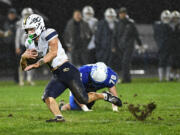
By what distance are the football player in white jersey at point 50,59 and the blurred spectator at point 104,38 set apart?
32.6 ft

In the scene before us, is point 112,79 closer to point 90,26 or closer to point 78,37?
point 78,37

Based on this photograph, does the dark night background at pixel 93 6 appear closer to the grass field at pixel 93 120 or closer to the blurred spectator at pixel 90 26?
the blurred spectator at pixel 90 26

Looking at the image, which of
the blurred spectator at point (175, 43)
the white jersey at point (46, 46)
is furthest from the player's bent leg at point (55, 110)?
the blurred spectator at point (175, 43)

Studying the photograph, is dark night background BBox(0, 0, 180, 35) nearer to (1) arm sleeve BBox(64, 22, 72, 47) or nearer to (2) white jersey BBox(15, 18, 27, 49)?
(2) white jersey BBox(15, 18, 27, 49)

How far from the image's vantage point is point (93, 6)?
27891 mm

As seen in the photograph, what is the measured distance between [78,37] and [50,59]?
33.6 ft

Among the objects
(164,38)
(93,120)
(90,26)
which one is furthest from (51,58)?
(164,38)

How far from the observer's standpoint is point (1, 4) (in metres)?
25.2

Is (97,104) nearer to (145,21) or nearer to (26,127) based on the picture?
(26,127)

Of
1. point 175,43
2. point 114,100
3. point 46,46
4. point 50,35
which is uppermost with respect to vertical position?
point 50,35

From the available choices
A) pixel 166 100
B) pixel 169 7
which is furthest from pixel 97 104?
pixel 169 7

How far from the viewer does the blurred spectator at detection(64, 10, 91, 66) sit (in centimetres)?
1881

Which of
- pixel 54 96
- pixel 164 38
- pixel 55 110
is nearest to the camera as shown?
pixel 55 110

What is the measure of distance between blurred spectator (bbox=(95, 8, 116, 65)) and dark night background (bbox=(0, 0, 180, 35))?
24.0 feet
